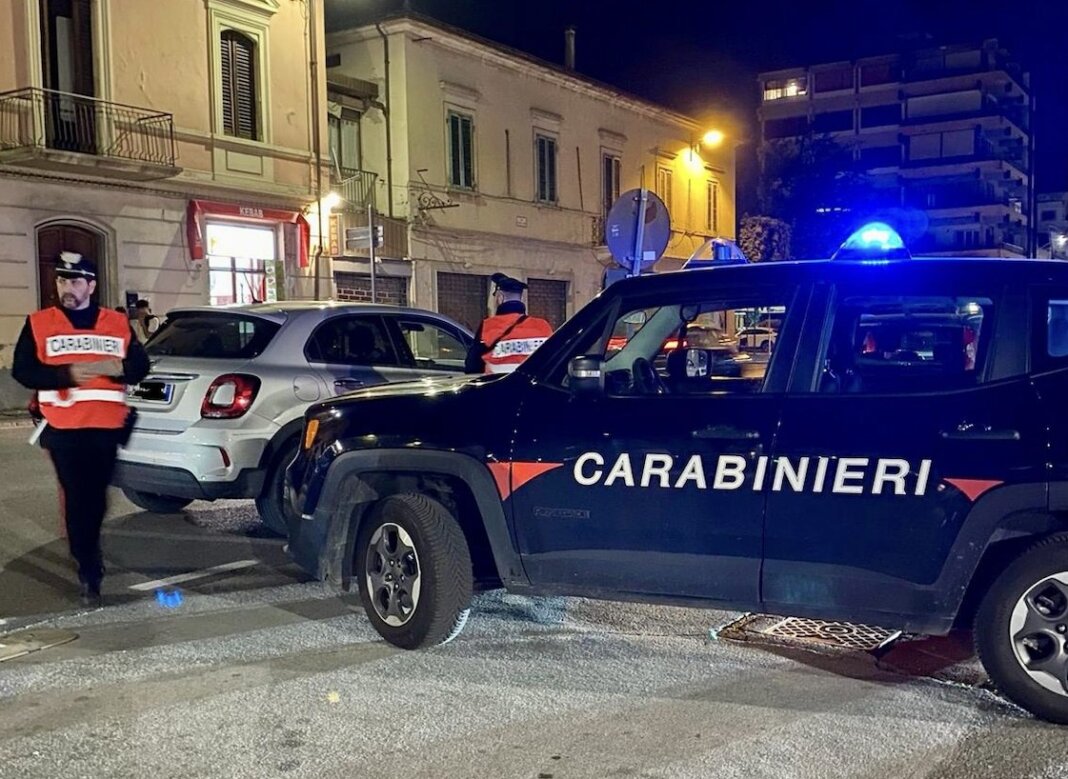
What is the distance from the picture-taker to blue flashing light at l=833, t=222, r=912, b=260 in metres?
4.36

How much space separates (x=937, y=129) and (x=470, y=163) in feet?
168

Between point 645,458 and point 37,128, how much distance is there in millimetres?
15377

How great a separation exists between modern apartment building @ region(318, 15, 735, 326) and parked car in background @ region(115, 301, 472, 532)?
15.2 meters

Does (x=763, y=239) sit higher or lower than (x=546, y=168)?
lower

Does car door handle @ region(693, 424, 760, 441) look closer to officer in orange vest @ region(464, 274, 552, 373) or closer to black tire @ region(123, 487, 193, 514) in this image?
officer in orange vest @ region(464, 274, 552, 373)

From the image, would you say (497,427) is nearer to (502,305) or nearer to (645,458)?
(645,458)

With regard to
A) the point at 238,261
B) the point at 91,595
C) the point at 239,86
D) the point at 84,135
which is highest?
the point at 239,86

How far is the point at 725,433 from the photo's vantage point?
12.9ft

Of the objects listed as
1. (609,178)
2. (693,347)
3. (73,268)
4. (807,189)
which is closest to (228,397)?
(73,268)

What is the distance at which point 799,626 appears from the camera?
4980mm

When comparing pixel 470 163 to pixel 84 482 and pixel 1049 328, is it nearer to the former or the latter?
pixel 84 482

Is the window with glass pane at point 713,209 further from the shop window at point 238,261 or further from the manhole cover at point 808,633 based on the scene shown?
the manhole cover at point 808,633

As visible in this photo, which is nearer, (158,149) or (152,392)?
(152,392)

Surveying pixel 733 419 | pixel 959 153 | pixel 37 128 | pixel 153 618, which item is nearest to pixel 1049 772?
pixel 733 419
